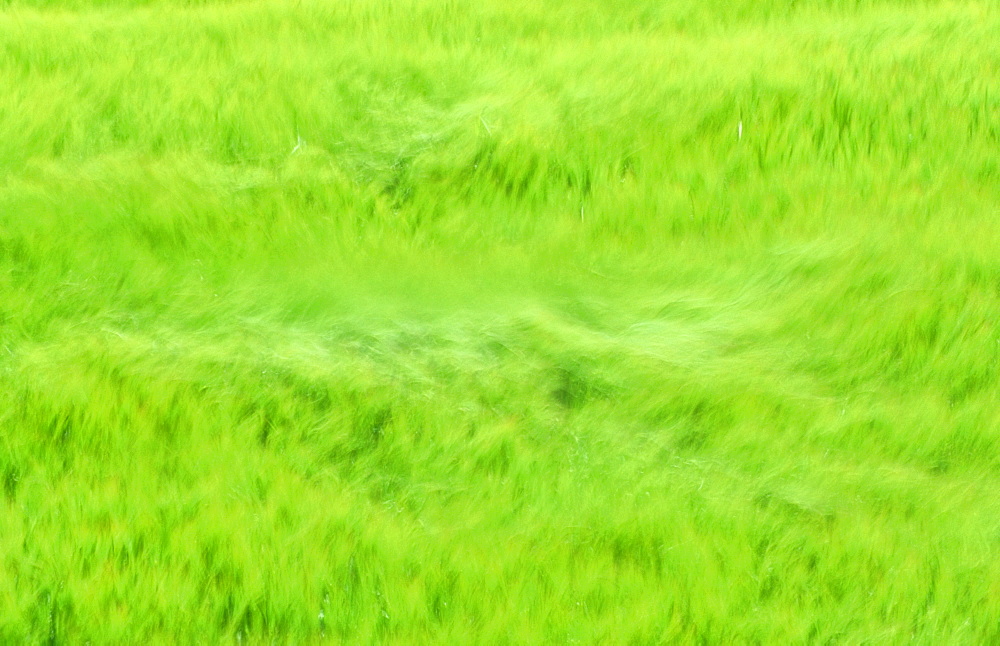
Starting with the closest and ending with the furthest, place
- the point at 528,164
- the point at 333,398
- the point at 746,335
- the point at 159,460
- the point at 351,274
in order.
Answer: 1. the point at 159,460
2. the point at 333,398
3. the point at 746,335
4. the point at 351,274
5. the point at 528,164

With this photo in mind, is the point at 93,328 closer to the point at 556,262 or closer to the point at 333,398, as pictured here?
the point at 333,398

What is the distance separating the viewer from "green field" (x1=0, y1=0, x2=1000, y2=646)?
1871 mm

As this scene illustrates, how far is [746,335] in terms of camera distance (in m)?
2.37

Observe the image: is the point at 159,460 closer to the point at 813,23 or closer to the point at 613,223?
the point at 613,223

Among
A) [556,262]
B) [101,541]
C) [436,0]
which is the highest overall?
[436,0]

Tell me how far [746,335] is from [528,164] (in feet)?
2.33

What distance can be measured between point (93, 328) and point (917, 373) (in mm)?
1706

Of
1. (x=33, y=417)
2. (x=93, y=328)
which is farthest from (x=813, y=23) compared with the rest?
(x=33, y=417)

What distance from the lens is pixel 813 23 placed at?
3215 millimetres

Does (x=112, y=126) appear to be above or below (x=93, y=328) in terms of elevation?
above

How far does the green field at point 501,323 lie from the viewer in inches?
73.7

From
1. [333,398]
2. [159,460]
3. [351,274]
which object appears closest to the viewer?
[159,460]

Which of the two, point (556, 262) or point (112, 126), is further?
point (112, 126)

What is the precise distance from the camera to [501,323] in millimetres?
2396
